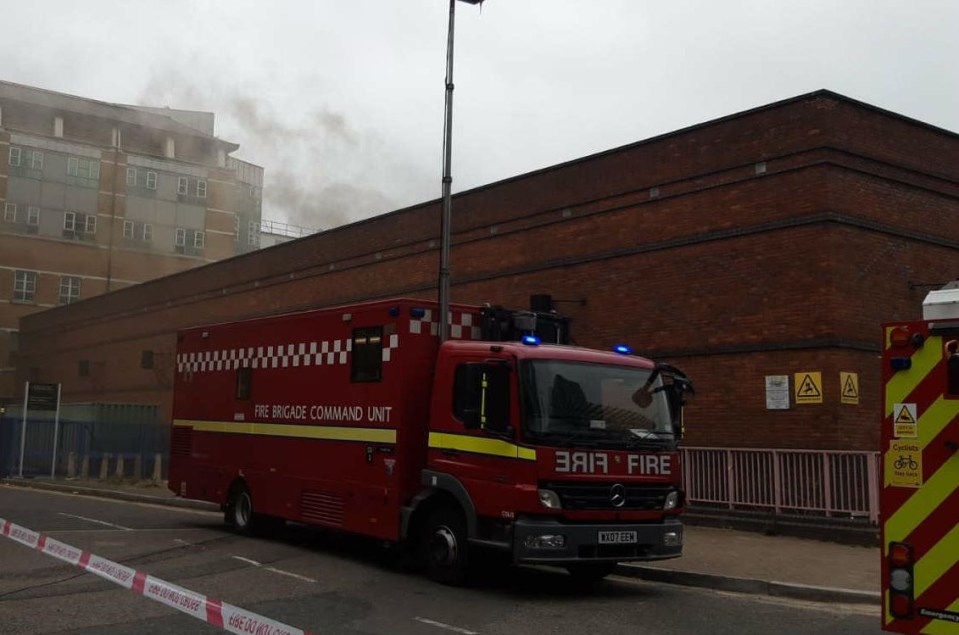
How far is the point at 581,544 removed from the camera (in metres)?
8.89

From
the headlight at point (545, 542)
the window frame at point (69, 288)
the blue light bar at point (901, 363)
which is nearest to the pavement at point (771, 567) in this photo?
the headlight at point (545, 542)

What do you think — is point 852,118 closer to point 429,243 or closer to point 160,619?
point 429,243

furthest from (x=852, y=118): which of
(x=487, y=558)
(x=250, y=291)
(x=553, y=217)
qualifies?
(x=250, y=291)

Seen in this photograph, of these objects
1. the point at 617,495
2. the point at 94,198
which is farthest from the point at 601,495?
the point at 94,198

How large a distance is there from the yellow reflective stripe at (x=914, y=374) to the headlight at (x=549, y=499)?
4377 mm

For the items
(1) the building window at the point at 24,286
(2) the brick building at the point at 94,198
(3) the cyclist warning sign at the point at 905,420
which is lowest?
(3) the cyclist warning sign at the point at 905,420

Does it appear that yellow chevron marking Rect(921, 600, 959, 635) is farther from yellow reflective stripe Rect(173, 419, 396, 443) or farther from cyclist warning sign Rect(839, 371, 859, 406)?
cyclist warning sign Rect(839, 371, 859, 406)

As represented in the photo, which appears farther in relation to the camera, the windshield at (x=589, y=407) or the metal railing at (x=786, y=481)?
the metal railing at (x=786, y=481)

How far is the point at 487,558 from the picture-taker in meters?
9.96

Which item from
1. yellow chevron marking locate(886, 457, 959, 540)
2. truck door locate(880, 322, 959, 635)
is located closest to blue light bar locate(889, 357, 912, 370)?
truck door locate(880, 322, 959, 635)

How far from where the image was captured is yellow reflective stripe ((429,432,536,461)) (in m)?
9.03

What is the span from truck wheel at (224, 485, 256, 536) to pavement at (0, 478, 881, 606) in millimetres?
5465

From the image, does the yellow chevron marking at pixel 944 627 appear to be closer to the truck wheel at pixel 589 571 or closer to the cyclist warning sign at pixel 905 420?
the cyclist warning sign at pixel 905 420

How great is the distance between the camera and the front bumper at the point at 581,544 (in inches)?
347
